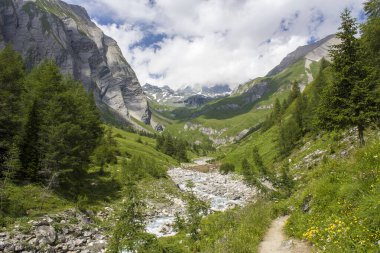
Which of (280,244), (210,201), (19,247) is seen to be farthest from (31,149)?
(280,244)

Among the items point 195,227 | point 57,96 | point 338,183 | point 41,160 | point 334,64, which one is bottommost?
point 195,227

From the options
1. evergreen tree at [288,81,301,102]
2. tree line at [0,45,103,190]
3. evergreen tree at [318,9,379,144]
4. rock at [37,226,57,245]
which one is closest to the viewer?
rock at [37,226,57,245]

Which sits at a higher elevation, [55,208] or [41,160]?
[41,160]

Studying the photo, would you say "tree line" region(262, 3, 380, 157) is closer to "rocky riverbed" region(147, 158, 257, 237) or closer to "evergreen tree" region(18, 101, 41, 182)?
"rocky riverbed" region(147, 158, 257, 237)

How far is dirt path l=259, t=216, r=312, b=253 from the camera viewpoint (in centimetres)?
1161

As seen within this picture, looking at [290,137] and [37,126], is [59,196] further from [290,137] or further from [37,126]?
[290,137]

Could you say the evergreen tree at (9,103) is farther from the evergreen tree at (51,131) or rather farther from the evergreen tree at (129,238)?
the evergreen tree at (129,238)

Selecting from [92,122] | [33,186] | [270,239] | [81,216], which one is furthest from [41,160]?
[270,239]

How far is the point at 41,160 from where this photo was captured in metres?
30.1

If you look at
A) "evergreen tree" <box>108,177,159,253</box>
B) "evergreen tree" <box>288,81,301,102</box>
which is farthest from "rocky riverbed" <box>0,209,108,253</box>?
"evergreen tree" <box>288,81,301,102</box>

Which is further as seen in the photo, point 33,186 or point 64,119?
point 64,119

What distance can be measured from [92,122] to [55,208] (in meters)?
23.6

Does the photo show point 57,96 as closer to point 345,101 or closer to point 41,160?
point 41,160

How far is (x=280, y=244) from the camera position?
12648 mm
